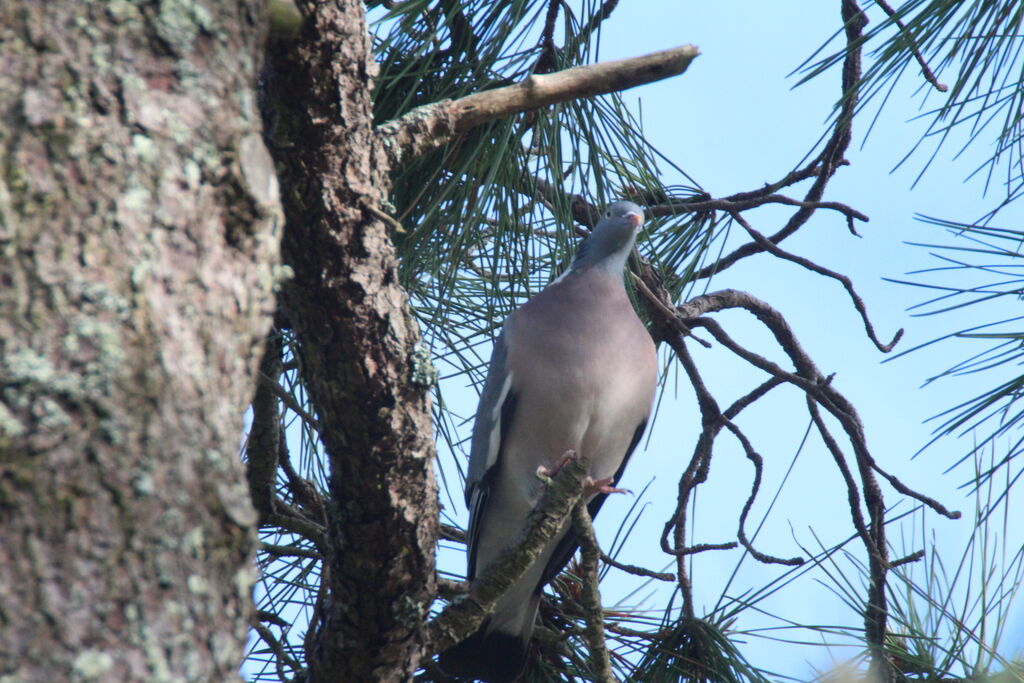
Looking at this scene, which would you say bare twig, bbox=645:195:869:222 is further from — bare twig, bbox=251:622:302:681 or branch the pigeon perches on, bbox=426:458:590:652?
bare twig, bbox=251:622:302:681

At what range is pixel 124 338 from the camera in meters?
0.73

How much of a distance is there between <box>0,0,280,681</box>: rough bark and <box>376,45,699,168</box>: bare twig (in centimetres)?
64

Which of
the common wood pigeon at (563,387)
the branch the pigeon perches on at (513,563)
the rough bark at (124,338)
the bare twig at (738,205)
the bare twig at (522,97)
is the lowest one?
the rough bark at (124,338)

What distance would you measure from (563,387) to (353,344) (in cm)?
121

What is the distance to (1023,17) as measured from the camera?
1806 mm

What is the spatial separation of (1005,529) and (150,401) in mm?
1757

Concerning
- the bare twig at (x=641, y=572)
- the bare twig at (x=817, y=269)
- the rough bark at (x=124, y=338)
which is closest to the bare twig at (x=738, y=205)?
the bare twig at (x=817, y=269)

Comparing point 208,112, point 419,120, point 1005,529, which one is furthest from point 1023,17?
point 208,112

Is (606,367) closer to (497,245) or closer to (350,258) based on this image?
(497,245)

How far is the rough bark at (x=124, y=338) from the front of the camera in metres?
0.67

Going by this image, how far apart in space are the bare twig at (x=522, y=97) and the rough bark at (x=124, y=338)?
2.11ft

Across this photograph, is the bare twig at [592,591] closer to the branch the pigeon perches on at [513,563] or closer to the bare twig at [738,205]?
the branch the pigeon perches on at [513,563]

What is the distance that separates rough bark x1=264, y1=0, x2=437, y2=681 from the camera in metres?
1.38

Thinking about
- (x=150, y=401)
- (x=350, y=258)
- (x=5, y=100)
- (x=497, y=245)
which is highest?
(x=497, y=245)
